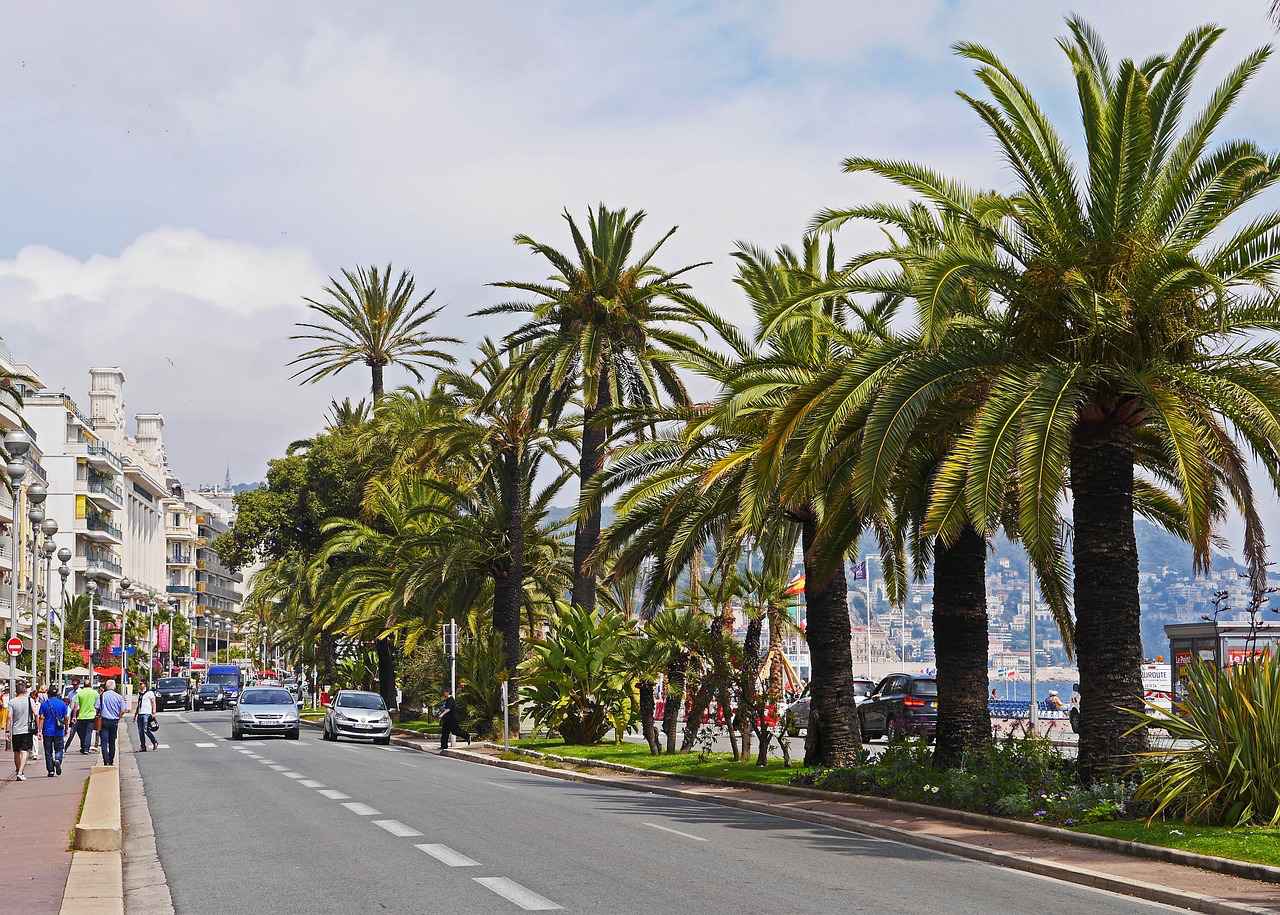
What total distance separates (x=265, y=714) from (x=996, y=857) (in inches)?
1419

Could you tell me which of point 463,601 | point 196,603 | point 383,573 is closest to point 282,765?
point 463,601

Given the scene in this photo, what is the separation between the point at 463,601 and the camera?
4975cm

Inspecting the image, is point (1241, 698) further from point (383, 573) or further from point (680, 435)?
point (383, 573)

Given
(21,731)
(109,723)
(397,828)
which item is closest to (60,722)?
(21,731)

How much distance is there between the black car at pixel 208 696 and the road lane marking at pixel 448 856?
80.8m

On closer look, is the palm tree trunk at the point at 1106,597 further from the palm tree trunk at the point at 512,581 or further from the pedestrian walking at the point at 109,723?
the palm tree trunk at the point at 512,581

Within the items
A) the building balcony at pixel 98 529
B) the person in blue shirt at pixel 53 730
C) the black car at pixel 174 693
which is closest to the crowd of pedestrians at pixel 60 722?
the person in blue shirt at pixel 53 730

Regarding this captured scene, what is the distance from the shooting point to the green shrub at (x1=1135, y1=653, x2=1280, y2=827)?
52.4 feet

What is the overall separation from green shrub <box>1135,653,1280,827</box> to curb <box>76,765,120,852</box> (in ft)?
35.0

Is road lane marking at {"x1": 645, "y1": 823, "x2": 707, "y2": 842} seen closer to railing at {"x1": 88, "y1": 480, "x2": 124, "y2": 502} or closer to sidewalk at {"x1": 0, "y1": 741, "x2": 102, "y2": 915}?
sidewalk at {"x1": 0, "y1": 741, "x2": 102, "y2": 915}

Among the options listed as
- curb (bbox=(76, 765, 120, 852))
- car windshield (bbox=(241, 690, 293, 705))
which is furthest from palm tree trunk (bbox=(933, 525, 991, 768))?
car windshield (bbox=(241, 690, 293, 705))

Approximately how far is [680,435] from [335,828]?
11.4 metres

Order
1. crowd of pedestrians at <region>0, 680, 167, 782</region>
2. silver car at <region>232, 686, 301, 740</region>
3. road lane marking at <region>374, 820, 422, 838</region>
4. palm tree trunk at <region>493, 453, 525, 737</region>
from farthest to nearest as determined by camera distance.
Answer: silver car at <region>232, 686, 301, 740</region> < palm tree trunk at <region>493, 453, 525, 737</region> < crowd of pedestrians at <region>0, 680, 167, 782</region> < road lane marking at <region>374, 820, 422, 838</region>

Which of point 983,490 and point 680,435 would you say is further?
point 680,435
